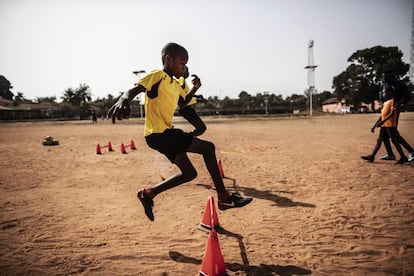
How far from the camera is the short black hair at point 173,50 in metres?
2.99

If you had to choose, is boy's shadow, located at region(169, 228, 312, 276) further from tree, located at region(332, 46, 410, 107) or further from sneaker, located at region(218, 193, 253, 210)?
tree, located at region(332, 46, 410, 107)

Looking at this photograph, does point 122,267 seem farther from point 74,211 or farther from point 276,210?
point 276,210

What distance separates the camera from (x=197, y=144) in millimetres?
2926

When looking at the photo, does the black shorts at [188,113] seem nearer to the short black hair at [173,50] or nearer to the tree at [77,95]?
the short black hair at [173,50]

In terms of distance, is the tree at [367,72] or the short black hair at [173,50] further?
the tree at [367,72]

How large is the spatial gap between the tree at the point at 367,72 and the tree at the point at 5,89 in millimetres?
120536

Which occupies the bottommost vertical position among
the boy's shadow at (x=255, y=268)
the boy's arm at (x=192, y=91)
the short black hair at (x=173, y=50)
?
the boy's shadow at (x=255, y=268)

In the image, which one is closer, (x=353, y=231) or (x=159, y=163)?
(x=353, y=231)

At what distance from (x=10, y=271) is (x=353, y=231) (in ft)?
12.8

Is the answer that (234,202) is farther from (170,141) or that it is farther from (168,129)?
(168,129)

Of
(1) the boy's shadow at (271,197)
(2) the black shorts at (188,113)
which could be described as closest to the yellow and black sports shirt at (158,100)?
(2) the black shorts at (188,113)

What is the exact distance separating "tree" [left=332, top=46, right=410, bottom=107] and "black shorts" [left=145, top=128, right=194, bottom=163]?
66861 mm

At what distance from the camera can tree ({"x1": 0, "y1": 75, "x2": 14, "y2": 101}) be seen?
3853 inches

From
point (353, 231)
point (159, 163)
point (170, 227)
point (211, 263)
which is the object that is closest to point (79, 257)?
point (170, 227)
